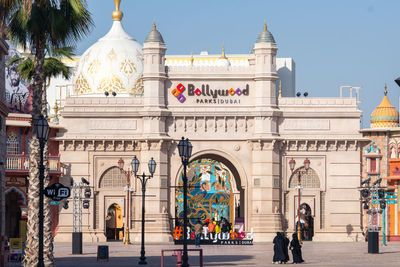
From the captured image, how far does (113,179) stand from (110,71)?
27.0ft

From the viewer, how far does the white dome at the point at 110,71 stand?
6712 cm

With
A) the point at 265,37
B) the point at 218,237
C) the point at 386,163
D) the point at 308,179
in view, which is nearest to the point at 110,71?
the point at 265,37

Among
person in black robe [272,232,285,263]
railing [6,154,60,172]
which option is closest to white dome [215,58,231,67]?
railing [6,154,60,172]

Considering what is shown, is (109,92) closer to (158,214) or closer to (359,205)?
(158,214)

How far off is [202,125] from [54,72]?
60.8 ft

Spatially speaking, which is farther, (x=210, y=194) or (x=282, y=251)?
(x=210, y=194)

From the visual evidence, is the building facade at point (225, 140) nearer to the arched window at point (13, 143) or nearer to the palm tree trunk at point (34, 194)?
the arched window at point (13, 143)

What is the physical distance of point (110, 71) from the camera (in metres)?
67.2

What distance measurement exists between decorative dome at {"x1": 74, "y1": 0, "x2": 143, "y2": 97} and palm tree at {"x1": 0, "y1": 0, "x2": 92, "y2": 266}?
32.3 meters

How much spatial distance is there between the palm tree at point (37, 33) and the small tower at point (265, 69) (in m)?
28.1

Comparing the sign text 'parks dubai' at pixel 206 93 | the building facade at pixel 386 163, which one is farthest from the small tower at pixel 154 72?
the building facade at pixel 386 163

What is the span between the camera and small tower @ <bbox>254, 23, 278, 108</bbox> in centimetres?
6175

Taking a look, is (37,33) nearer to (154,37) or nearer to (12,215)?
(154,37)

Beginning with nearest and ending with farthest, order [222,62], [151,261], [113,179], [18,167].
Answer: [151,261] < [18,167] < [113,179] < [222,62]
